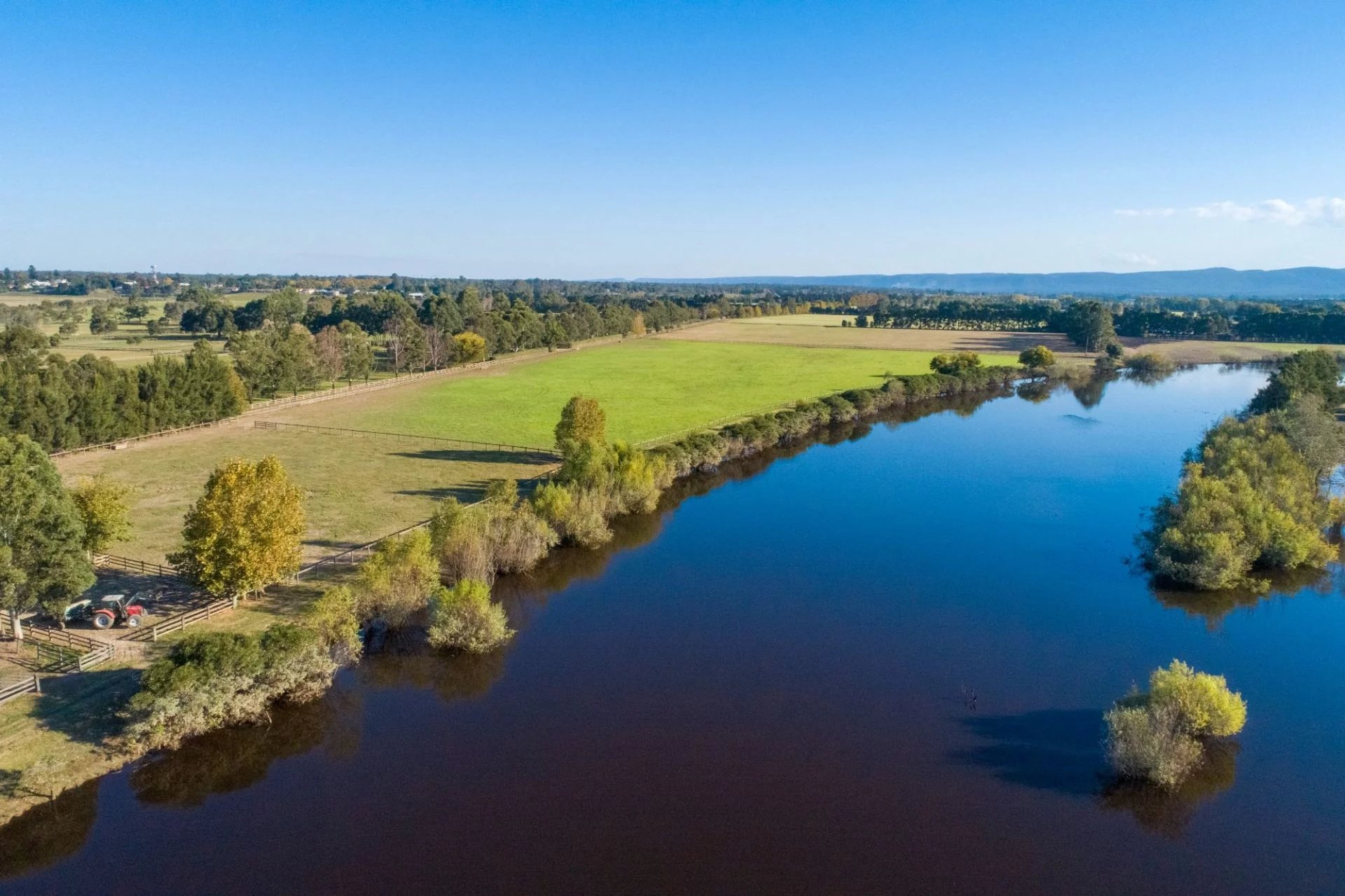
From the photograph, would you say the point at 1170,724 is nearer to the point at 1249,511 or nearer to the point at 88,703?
the point at 1249,511

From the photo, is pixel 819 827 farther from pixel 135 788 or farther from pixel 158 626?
pixel 158 626

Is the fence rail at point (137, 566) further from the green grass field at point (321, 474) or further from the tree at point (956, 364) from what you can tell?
the tree at point (956, 364)

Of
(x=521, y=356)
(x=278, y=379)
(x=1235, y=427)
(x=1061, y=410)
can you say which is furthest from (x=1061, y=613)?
(x=521, y=356)

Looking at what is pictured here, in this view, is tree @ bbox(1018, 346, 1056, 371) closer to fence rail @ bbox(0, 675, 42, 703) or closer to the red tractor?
the red tractor

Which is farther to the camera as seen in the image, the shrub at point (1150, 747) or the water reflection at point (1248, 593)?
the water reflection at point (1248, 593)

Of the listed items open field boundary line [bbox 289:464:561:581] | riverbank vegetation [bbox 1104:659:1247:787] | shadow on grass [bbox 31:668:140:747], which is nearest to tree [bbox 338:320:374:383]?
open field boundary line [bbox 289:464:561:581]

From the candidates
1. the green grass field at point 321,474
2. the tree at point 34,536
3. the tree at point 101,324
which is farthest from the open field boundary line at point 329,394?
the tree at point 101,324

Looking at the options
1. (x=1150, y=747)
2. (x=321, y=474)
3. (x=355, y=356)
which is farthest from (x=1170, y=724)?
(x=355, y=356)
